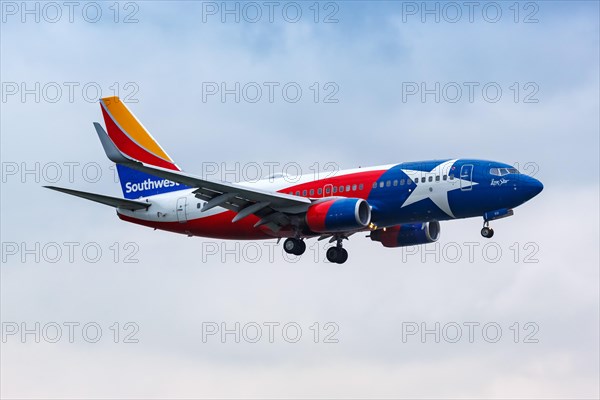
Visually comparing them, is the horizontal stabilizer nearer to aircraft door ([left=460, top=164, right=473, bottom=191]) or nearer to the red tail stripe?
the red tail stripe

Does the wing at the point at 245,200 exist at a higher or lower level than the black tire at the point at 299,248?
higher

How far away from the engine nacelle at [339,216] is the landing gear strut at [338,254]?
5.45 m

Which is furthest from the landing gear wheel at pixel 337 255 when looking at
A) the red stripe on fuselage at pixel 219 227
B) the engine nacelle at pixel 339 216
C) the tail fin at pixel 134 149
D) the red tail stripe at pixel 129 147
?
the red tail stripe at pixel 129 147

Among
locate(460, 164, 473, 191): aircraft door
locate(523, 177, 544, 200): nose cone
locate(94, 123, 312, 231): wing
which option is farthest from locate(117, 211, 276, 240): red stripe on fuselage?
locate(523, 177, 544, 200): nose cone

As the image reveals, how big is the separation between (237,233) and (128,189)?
31.4ft

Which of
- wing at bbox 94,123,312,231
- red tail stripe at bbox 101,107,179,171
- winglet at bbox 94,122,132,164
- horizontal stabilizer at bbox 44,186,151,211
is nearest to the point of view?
winglet at bbox 94,122,132,164

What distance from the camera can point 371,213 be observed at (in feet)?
225

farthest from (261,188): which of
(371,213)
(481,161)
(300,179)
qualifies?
(481,161)

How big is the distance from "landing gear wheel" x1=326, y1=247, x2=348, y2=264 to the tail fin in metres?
9.85

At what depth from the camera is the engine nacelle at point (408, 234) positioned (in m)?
74.3

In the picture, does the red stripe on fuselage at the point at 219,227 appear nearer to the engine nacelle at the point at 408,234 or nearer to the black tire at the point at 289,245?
the black tire at the point at 289,245

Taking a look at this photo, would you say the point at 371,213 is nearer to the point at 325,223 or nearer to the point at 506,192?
the point at 325,223

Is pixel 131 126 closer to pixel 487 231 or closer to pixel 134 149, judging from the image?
pixel 134 149

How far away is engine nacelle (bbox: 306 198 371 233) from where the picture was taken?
66.8 meters
